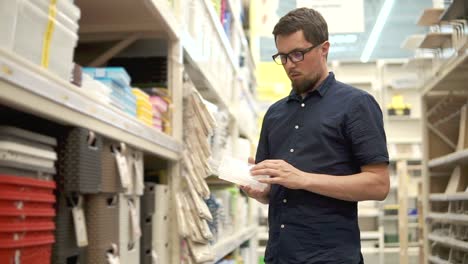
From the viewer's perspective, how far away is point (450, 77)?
347 cm

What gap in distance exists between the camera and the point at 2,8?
0.90 m

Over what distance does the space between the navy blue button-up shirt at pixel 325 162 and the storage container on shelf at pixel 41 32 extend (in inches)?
31.1

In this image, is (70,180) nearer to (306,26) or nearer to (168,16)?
(306,26)

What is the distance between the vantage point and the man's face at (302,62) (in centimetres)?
161

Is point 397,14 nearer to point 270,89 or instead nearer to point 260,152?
point 270,89

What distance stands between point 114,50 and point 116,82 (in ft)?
2.56

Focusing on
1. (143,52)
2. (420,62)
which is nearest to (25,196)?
(143,52)

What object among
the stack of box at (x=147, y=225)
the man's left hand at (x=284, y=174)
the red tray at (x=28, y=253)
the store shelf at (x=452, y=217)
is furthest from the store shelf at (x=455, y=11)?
the red tray at (x=28, y=253)

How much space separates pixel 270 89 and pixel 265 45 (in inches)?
219

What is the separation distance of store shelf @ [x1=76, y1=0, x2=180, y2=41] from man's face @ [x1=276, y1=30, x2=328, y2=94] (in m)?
0.51

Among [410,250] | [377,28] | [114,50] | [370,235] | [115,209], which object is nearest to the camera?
[115,209]

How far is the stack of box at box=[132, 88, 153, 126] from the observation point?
1867 millimetres

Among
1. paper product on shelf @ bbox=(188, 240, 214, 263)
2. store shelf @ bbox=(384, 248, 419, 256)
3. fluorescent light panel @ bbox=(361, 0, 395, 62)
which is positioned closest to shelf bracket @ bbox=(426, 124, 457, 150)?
paper product on shelf @ bbox=(188, 240, 214, 263)

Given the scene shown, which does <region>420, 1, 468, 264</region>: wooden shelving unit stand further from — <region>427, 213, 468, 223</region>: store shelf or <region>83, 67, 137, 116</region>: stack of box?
<region>83, 67, 137, 116</region>: stack of box
